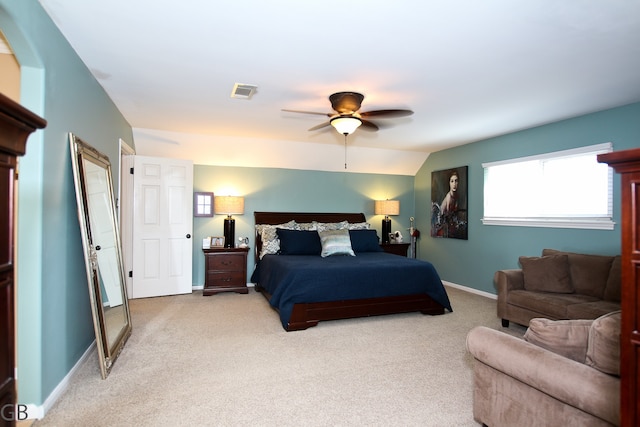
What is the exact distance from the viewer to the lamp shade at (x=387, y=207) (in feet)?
21.1

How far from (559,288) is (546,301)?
34 cm

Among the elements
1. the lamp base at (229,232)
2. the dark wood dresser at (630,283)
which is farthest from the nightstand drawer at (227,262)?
the dark wood dresser at (630,283)

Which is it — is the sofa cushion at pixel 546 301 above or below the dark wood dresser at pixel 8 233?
below

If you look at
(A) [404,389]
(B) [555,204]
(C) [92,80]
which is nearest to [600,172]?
(B) [555,204]

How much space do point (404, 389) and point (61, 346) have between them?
243cm

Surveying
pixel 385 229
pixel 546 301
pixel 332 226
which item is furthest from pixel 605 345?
pixel 385 229

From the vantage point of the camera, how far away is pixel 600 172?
396 cm

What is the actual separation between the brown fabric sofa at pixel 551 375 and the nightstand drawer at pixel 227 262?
157 inches

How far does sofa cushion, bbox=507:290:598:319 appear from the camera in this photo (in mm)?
3291

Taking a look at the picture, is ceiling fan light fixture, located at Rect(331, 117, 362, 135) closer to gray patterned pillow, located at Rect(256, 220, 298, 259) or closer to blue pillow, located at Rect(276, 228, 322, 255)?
blue pillow, located at Rect(276, 228, 322, 255)

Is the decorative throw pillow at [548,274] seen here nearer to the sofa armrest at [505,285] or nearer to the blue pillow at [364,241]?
the sofa armrest at [505,285]

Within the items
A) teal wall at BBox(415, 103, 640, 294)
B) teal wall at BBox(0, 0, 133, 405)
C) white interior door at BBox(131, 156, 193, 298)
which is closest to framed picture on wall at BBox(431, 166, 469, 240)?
teal wall at BBox(415, 103, 640, 294)

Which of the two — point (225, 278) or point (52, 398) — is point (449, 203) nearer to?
point (225, 278)

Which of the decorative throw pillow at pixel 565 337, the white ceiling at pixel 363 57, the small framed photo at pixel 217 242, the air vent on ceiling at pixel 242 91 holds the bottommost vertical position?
the decorative throw pillow at pixel 565 337
